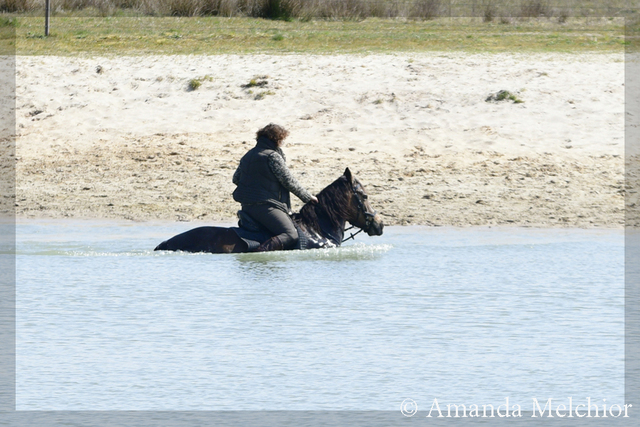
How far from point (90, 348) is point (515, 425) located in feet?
9.63

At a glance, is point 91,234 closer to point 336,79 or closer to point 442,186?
point 442,186

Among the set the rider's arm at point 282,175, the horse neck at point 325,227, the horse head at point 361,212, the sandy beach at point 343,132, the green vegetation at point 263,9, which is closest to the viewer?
the rider's arm at point 282,175

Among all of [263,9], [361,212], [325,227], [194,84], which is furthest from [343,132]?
[263,9]

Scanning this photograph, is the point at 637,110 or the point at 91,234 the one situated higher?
the point at 637,110

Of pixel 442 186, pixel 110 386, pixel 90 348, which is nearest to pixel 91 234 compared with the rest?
pixel 442 186

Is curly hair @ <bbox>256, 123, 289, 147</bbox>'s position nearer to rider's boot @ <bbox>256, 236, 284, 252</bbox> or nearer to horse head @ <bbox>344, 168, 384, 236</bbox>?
horse head @ <bbox>344, 168, 384, 236</bbox>

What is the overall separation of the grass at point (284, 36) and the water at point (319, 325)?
9.39 meters

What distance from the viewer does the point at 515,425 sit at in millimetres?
6031

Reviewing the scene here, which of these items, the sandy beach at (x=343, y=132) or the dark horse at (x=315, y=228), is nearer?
the dark horse at (x=315, y=228)

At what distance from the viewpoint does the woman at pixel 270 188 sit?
37.0 ft

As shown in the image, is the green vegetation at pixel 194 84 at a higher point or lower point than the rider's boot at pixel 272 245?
higher

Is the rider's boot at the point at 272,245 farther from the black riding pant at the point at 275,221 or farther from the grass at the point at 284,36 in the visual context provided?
the grass at the point at 284,36

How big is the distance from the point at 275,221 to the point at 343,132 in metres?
6.33

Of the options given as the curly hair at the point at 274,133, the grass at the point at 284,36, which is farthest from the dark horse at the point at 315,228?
the grass at the point at 284,36
